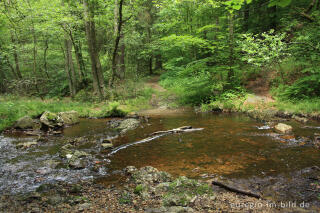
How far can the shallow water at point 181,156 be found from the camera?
14.1 feet

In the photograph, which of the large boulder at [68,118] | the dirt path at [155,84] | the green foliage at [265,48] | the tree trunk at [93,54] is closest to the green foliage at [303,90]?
the green foliage at [265,48]

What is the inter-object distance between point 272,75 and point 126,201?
1391 centimetres

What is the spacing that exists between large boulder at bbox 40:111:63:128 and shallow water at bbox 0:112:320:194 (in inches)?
50.8

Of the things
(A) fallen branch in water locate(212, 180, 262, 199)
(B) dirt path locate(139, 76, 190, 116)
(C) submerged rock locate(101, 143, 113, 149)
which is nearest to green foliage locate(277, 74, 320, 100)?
(B) dirt path locate(139, 76, 190, 116)

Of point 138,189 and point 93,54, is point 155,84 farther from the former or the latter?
point 138,189

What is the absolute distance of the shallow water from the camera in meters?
4.30

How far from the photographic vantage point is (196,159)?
5.06m

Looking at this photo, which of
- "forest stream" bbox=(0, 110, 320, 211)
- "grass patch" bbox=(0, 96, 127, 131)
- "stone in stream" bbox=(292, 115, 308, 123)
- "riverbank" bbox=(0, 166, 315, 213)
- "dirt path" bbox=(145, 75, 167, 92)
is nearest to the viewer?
"riverbank" bbox=(0, 166, 315, 213)

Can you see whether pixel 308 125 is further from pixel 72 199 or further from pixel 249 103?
pixel 72 199

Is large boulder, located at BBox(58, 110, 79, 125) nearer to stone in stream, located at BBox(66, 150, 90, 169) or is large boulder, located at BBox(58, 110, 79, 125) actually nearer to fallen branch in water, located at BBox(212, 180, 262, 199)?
stone in stream, located at BBox(66, 150, 90, 169)

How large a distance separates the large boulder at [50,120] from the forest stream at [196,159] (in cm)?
125

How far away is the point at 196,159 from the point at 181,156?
433 millimetres

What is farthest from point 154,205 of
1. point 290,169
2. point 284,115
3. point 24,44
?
point 24,44

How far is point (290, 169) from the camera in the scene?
13.8 feet
